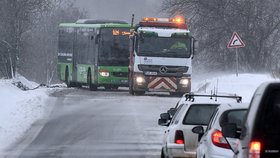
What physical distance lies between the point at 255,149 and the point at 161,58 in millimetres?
28590

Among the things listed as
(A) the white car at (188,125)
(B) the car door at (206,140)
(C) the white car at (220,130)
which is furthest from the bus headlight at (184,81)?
(C) the white car at (220,130)

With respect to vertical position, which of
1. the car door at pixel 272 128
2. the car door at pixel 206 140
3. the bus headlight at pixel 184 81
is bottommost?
the bus headlight at pixel 184 81

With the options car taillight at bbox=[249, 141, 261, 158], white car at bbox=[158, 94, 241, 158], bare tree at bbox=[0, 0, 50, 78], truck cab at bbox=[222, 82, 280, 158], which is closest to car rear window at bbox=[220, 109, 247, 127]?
white car at bbox=[158, 94, 241, 158]

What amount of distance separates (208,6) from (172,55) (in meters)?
21.5

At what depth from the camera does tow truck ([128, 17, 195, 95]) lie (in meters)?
35.8

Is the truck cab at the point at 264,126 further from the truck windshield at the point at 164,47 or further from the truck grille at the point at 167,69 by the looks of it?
the truck grille at the point at 167,69

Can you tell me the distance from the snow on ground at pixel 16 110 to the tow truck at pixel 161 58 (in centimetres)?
409

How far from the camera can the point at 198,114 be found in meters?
14.1

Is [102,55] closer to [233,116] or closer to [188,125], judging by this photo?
[188,125]

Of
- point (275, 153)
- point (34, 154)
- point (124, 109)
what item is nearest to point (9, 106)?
point (124, 109)

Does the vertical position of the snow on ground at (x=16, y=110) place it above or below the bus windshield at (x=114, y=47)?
below

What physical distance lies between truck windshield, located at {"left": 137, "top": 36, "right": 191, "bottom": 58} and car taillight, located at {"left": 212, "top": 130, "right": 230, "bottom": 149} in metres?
24.7

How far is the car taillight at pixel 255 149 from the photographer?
7.27 meters

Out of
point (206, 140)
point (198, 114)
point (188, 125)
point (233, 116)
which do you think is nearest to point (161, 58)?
point (198, 114)
